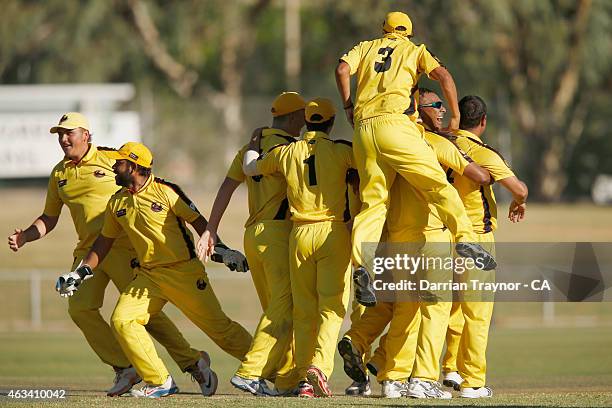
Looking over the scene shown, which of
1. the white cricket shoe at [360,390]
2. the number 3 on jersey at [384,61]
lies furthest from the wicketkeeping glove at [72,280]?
the number 3 on jersey at [384,61]

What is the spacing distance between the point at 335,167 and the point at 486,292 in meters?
1.72

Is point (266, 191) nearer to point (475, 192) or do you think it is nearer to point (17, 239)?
point (475, 192)

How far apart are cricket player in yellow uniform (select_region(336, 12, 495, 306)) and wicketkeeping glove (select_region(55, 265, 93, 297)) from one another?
8.95 feet

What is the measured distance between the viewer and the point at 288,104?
11.5 m

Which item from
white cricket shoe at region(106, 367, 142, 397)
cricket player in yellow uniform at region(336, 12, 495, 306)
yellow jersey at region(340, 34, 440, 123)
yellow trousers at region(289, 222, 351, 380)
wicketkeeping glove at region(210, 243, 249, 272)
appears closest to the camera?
cricket player in yellow uniform at region(336, 12, 495, 306)

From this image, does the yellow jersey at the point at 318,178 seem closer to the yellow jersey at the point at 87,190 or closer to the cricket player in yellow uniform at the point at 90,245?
the cricket player in yellow uniform at the point at 90,245

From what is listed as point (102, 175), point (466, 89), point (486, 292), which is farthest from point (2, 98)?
point (486, 292)

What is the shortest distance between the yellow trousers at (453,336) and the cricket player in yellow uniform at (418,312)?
58 cm

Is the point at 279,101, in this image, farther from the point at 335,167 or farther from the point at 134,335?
the point at 134,335

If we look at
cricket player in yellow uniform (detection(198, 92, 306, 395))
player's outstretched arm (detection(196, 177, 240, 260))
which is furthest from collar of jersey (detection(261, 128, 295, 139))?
player's outstretched arm (detection(196, 177, 240, 260))

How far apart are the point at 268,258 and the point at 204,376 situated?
57.4 inches

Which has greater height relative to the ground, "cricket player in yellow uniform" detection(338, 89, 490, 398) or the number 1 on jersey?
the number 1 on jersey

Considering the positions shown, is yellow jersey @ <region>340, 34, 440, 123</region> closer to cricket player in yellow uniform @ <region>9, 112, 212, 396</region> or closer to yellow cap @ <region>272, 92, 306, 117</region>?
yellow cap @ <region>272, 92, 306, 117</region>

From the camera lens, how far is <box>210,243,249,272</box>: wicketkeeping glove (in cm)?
1098
